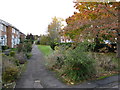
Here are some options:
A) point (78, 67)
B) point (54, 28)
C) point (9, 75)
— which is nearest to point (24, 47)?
point (9, 75)

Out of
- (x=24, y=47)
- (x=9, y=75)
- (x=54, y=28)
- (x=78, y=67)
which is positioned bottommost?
(x=9, y=75)

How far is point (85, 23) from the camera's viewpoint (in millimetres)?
8898

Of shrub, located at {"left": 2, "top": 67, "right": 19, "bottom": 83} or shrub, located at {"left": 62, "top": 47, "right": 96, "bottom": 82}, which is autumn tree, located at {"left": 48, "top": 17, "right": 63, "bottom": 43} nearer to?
shrub, located at {"left": 62, "top": 47, "right": 96, "bottom": 82}

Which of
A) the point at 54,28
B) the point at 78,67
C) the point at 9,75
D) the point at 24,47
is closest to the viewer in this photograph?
the point at 9,75

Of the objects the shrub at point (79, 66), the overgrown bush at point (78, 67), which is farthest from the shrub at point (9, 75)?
the shrub at point (79, 66)

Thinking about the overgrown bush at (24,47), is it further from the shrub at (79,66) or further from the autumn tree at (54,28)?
the autumn tree at (54,28)

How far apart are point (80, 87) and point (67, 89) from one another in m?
0.60

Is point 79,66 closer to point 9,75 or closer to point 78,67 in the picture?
point 78,67

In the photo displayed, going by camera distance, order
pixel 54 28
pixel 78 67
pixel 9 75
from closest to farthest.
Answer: pixel 9 75
pixel 78 67
pixel 54 28

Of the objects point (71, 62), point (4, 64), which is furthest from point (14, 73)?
point (71, 62)

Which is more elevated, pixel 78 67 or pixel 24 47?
pixel 24 47

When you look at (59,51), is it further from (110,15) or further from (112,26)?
(110,15)

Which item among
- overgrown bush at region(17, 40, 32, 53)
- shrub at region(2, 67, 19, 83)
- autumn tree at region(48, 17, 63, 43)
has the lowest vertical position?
shrub at region(2, 67, 19, 83)

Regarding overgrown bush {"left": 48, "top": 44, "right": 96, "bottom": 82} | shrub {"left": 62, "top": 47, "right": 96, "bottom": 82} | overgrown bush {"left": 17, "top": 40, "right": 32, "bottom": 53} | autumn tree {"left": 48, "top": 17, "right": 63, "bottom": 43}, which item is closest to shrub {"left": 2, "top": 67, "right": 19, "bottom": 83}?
overgrown bush {"left": 48, "top": 44, "right": 96, "bottom": 82}
